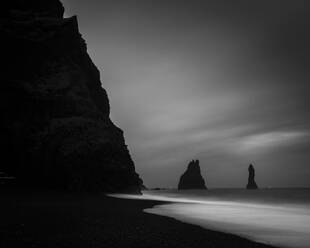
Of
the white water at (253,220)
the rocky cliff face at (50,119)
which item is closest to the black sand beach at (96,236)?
the white water at (253,220)

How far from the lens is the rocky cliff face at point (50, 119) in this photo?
67.3m

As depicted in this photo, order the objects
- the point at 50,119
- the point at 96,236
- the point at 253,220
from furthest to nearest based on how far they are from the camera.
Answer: the point at 50,119, the point at 253,220, the point at 96,236

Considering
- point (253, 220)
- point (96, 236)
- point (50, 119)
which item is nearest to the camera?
point (96, 236)

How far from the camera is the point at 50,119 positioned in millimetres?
72875

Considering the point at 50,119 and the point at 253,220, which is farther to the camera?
the point at 50,119

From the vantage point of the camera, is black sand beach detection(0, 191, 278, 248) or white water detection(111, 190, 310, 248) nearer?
black sand beach detection(0, 191, 278, 248)

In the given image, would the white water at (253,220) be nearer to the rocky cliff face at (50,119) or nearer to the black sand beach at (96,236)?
the black sand beach at (96,236)

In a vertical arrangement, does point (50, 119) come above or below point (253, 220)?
above

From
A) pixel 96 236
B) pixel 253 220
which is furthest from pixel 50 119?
pixel 96 236

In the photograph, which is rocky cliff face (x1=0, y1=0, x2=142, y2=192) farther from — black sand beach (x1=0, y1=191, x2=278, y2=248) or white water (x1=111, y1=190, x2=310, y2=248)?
black sand beach (x1=0, y1=191, x2=278, y2=248)

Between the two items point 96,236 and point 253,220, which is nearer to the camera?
point 96,236

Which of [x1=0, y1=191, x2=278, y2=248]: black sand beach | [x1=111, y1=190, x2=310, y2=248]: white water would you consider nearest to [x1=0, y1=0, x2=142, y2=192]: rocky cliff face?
[x1=111, y1=190, x2=310, y2=248]: white water

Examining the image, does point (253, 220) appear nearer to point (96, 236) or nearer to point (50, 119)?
point (96, 236)

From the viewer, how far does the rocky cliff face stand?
67.3 metres
